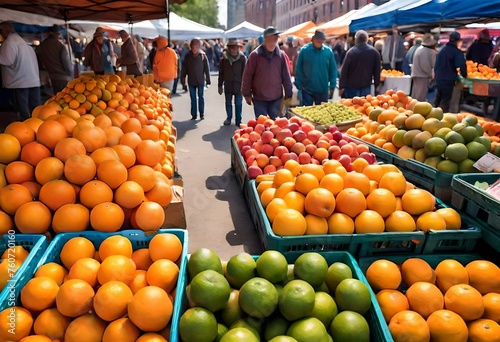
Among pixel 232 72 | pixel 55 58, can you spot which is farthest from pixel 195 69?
pixel 55 58

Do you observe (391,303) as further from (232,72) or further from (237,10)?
(237,10)

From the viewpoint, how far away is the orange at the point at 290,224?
2.47 meters

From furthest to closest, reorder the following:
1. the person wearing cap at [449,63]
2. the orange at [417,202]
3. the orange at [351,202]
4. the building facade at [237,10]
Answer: the building facade at [237,10]
the person wearing cap at [449,63]
the orange at [417,202]
the orange at [351,202]

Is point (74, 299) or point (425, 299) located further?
point (425, 299)

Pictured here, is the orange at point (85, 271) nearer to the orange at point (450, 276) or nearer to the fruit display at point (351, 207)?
the fruit display at point (351, 207)

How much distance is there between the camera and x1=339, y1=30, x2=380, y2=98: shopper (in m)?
7.51

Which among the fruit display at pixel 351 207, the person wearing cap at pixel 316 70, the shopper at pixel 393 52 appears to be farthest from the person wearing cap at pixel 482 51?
the fruit display at pixel 351 207

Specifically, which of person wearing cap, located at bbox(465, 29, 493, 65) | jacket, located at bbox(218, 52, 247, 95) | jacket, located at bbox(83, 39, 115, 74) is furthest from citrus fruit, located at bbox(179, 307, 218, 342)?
person wearing cap, located at bbox(465, 29, 493, 65)

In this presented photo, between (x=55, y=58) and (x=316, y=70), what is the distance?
6515 mm

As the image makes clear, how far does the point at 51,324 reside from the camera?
171 cm

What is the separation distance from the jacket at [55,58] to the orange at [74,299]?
29.8ft

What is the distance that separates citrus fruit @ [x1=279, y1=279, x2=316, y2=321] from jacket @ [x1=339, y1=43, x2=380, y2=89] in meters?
6.67

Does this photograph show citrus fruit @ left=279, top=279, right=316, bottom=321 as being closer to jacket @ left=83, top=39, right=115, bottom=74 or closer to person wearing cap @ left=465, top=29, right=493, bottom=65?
jacket @ left=83, top=39, right=115, bottom=74

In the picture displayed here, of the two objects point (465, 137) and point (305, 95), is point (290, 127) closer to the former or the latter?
point (465, 137)
